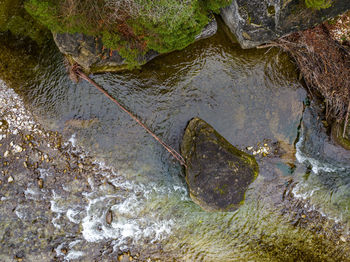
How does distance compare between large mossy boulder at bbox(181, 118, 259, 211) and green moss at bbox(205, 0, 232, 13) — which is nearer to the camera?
green moss at bbox(205, 0, 232, 13)

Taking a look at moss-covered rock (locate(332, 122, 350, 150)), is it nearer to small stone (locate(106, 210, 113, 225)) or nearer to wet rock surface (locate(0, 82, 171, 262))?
wet rock surface (locate(0, 82, 171, 262))

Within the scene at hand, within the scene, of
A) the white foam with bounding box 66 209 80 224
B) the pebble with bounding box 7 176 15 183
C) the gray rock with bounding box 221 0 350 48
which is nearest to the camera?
the gray rock with bounding box 221 0 350 48

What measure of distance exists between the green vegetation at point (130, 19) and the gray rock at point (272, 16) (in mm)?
525

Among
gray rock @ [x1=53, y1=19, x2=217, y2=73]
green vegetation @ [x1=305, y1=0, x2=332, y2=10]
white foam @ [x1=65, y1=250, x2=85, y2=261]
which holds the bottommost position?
white foam @ [x1=65, y1=250, x2=85, y2=261]

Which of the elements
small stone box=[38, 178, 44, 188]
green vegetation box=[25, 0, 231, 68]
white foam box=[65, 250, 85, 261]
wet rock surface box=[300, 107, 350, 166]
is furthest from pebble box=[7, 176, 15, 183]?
wet rock surface box=[300, 107, 350, 166]

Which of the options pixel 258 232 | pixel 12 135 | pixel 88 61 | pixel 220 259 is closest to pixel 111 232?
pixel 220 259

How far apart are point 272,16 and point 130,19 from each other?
3.30m

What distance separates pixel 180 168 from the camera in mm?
6473

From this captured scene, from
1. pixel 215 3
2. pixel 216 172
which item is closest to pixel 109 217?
pixel 216 172

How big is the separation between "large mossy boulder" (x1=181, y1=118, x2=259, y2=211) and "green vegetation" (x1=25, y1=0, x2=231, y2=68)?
244 cm

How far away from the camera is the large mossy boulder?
19.1ft

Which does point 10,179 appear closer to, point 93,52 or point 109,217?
point 109,217

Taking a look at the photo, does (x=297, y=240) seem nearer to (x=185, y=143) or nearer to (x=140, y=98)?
(x=185, y=143)

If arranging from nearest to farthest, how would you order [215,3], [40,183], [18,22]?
1. [215,3]
2. [18,22]
3. [40,183]
